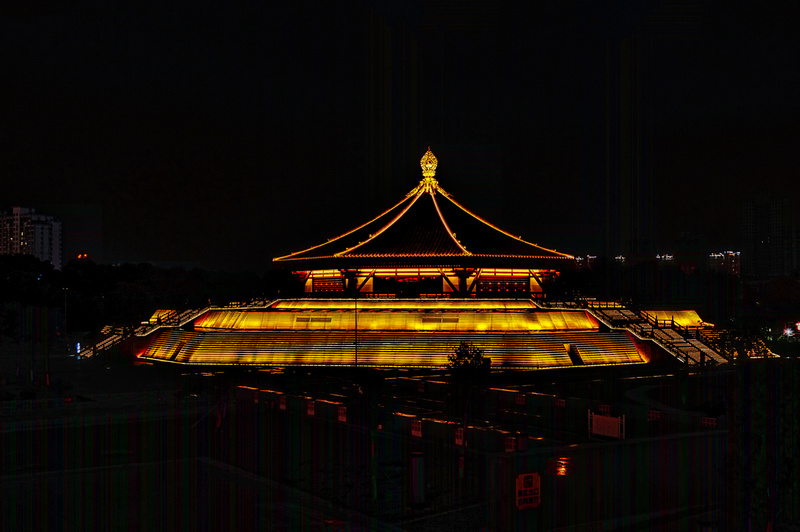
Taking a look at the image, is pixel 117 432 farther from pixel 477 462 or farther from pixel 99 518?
pixel 477 462

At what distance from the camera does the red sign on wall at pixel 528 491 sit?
513 inches

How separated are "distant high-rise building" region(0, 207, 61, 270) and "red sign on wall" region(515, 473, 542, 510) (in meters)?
167

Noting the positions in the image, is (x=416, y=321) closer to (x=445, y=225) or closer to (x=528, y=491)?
(x=445, y=225)

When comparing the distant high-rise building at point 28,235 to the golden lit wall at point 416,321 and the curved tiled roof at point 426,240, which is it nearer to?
the curved tiled roof at point 426,240

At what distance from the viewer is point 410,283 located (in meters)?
48.1

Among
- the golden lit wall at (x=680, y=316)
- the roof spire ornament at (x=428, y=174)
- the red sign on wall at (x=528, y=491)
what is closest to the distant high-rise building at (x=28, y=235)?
the roof spire ornament at (x=428, y=174)

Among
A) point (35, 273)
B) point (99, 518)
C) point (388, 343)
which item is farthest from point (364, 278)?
point (35, 273)

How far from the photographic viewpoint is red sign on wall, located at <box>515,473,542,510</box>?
42.8 feet

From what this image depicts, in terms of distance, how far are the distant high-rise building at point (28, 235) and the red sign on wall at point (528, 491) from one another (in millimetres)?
166582

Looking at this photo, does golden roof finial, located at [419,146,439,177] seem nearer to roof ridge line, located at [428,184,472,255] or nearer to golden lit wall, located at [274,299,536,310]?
roof ridge line, located at [428,184,472,255]

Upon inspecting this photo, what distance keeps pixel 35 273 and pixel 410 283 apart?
51.1 m

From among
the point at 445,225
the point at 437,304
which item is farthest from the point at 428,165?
the point at 437,304

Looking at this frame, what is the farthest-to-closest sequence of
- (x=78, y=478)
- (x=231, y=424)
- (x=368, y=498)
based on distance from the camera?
(x=231, y=424)
(x=78, y=478)
(x=368, y=498)

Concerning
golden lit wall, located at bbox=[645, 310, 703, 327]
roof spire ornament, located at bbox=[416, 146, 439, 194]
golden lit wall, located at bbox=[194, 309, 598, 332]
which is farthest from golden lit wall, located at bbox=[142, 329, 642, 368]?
roof spire ornament, located at bbox=[416, 146, 439, 194]
